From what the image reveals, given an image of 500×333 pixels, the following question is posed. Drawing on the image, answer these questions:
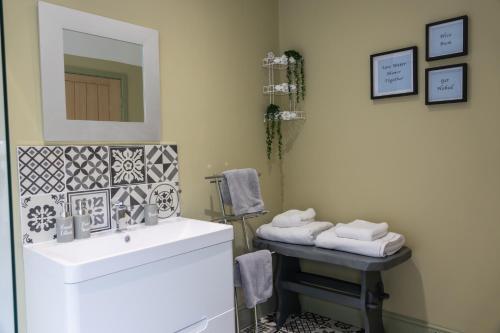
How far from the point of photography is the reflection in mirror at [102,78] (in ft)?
5.89

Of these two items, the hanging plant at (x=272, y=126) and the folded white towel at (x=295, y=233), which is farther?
the hanging plant at (x=272, y=126)

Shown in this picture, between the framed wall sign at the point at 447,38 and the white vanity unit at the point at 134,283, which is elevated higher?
the framed wall sign at the point at 447,38

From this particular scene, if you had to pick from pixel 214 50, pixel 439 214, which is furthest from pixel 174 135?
pixel 439 214

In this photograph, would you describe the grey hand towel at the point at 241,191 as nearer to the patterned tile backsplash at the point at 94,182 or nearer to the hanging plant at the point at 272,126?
the patterned tile backsplash at the point at 94,182

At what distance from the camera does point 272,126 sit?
9.27 feet

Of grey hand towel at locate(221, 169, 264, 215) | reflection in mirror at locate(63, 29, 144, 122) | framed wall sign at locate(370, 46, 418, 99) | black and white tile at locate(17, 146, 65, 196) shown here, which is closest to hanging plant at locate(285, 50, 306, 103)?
framed wall sign at locate(370, 46, 418, 99)

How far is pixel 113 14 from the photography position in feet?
6.40

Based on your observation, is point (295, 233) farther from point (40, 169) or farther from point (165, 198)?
point (40, 169)

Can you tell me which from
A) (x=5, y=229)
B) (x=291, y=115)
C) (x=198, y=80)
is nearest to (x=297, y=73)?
(x=291, y=115)

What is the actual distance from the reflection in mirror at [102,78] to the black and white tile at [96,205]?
35 cm

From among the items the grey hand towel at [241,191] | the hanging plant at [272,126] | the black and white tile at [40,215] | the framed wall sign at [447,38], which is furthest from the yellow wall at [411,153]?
the black and white tile at [40,215]

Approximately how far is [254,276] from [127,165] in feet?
3.02

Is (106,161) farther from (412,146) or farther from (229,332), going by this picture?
(412,146)

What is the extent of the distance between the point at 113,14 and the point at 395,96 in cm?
163
